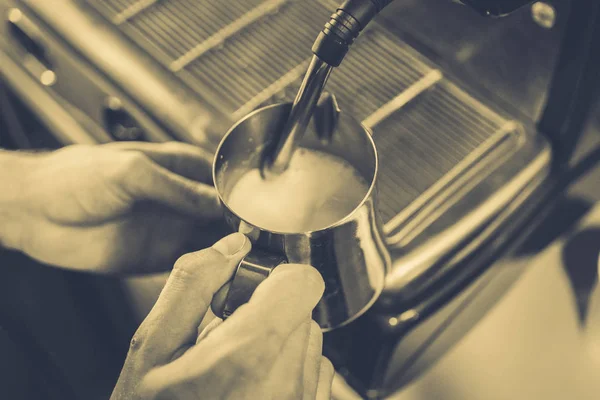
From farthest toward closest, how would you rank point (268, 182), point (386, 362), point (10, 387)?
point (10, 387)
point (386, 362)
point (268, 182)

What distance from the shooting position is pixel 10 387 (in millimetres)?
1106

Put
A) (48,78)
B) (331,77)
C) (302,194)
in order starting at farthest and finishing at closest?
1. (48,78)
2. (331,77)
3. (302,194)

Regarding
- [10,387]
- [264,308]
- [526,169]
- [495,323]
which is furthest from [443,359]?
[10,387]

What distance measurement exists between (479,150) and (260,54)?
29cm

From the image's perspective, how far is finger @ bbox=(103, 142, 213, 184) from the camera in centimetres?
77

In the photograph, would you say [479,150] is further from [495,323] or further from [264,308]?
[264,308]

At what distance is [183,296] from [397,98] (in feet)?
1.33

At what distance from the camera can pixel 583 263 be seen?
2.81ft

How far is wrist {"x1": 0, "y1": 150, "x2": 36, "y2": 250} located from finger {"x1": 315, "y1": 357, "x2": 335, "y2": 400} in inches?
16.0

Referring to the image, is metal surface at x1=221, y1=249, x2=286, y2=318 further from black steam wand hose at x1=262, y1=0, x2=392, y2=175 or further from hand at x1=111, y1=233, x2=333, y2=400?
black steam wand hose at x1=262, y1=0, x2=392, y2=175

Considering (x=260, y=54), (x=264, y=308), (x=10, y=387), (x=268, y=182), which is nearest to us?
(x=264, y=308)

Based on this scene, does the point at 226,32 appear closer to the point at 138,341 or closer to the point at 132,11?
the point at 132,11

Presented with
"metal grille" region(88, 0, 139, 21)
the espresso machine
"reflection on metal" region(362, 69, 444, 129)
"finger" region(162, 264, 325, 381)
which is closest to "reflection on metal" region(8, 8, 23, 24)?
the espresso machine

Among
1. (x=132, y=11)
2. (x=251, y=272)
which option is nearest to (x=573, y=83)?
(x=251, y=272)
